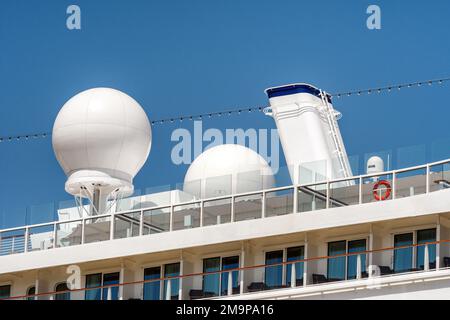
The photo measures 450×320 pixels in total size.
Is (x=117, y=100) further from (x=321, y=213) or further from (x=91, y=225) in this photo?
(x=321, y=213)

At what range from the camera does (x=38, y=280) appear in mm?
33031

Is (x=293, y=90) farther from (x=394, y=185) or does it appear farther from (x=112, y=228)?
(x=394, y=185)

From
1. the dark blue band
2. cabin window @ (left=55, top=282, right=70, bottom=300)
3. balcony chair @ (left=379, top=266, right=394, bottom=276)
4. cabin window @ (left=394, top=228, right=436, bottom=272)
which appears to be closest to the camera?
cabin window @ (left=394, top=228, right=436, bottom=272)

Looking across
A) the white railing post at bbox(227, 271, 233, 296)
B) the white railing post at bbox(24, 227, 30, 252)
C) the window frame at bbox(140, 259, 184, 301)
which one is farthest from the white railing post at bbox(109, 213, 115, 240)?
the white railing post at bbox(227, 271, 233, 296)

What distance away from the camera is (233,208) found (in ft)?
103

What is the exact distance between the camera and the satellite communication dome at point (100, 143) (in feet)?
121

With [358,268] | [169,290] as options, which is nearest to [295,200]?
[358,268]

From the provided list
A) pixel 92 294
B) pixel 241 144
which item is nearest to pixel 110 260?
pixel 92 294

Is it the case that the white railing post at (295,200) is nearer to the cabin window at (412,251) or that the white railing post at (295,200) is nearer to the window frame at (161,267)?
the cabin window at (412,251)

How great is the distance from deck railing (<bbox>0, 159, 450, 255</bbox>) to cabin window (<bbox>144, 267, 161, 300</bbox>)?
0.78 meters

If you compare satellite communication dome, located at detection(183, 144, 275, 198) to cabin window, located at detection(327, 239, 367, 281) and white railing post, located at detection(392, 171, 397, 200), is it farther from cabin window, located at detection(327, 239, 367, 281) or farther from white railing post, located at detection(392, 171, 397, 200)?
white railing post, located at detection(392, 171, 397, 200)

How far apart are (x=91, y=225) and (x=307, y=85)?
7375 millimetres

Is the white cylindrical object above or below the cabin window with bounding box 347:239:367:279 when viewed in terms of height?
above

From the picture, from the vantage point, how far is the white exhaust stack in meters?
37.6
